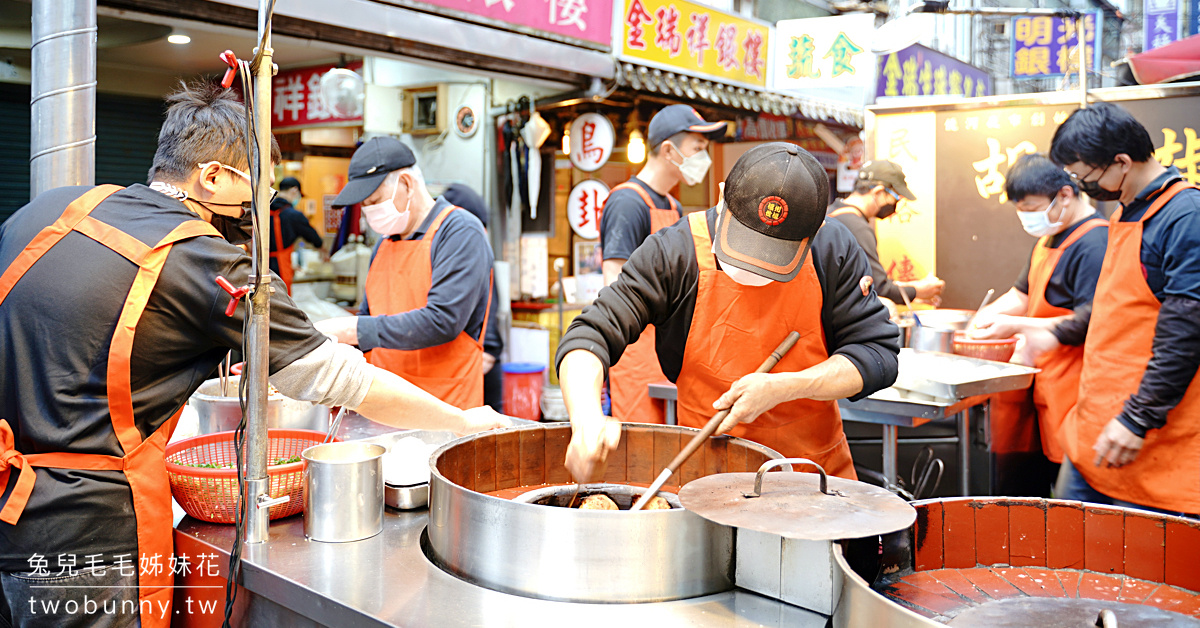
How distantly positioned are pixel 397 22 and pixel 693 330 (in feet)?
12.5

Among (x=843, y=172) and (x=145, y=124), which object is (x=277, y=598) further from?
(x=843, y=172)

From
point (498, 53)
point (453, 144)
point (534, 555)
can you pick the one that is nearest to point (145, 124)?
point (453, 144)

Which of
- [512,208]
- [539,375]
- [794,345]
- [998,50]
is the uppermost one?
[998,50]

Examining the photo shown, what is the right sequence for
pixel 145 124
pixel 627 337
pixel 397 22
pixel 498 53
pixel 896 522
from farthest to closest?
pixel 145 124 < pixel 498 53 < pixel 397 22 < pixel 627 337 < pixel 896 522

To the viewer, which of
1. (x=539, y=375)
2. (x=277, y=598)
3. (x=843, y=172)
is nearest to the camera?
(x=277, y=598)

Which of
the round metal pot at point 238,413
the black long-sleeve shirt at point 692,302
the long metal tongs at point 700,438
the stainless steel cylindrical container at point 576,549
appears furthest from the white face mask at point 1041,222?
the round metal pot at point 238,413

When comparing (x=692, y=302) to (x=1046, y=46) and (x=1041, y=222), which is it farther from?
(x=1046, y=46)

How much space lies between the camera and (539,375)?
7102mm

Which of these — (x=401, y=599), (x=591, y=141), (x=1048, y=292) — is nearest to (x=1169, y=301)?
(x=1048, y=292)

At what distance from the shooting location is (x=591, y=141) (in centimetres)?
755

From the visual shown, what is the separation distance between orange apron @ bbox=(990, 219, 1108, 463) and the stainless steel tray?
229 millimetres

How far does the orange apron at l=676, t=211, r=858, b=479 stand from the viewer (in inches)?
90.8

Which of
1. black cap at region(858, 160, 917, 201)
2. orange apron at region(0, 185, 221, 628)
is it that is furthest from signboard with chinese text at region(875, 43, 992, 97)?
orange apron at region(0, 185, 221, 628)

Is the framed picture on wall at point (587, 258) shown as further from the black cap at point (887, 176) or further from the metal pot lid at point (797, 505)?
the metal pot lid at point (797, 505)
